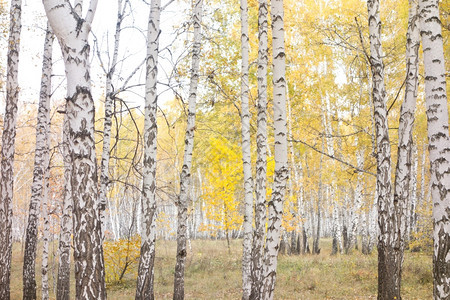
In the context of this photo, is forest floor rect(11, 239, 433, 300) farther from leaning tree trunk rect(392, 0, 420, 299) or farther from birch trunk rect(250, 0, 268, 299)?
leaning tree trunk rect(392, 0, 420, 299)

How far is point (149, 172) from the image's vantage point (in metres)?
6.63

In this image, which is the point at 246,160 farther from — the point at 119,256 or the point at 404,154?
the point at 119,256

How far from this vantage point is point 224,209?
1761 centimetres

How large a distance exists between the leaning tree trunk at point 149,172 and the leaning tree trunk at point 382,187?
4.01 metres

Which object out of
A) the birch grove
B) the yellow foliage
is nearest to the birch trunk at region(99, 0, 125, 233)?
the birch grove

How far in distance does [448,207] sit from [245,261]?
5.69m

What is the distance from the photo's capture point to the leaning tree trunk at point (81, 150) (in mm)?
3973

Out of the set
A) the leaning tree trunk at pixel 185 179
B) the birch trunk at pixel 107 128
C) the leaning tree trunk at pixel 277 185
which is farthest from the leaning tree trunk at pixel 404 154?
the birch trunk at pixel 107 128

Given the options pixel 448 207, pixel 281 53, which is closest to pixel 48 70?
pixel 281 53

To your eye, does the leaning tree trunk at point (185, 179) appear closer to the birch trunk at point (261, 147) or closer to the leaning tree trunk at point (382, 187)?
the birch trunk at point (261, 147)

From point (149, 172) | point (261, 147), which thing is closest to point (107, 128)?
point (149, 172)

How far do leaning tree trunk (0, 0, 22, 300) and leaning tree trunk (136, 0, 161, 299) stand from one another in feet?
11.0

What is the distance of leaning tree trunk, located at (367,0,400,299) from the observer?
6363mm

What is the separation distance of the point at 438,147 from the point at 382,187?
2.78 m
